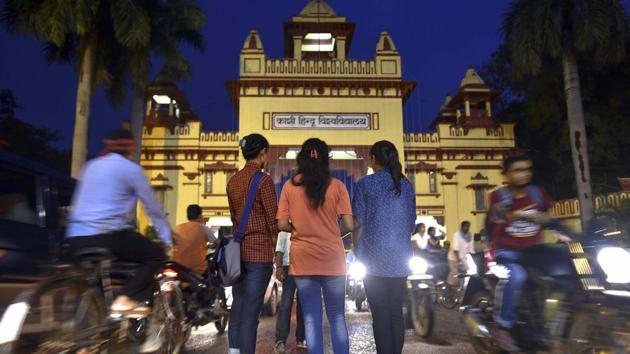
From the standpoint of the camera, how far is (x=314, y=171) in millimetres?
3756

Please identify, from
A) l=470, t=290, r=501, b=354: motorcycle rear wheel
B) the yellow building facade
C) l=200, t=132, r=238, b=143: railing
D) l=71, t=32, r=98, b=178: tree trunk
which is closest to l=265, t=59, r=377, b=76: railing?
the yellow building facade

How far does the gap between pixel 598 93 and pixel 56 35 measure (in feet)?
82.6

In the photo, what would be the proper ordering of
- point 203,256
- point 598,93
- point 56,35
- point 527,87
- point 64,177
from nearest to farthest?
point 64,177 → point 203,256 → point 56,35 → point 598,93 → point 527,87

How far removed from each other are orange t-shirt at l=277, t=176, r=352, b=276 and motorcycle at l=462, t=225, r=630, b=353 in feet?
4.83

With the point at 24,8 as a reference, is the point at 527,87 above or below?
above

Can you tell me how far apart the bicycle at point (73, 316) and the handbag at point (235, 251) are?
0.72 meters

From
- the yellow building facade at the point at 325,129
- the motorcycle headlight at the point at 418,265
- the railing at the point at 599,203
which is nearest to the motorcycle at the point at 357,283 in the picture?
the motorcycle headlight at the point at 418,265

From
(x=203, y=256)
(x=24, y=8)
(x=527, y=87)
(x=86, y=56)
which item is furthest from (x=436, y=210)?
(x=203, y=256)

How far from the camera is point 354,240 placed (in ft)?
13.4

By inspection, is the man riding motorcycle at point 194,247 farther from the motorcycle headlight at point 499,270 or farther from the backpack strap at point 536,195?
the backpack strap at point 536,195

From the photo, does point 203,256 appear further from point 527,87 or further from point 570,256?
point 527,87

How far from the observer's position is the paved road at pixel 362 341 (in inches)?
231

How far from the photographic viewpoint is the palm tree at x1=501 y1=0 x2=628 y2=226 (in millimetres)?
18766

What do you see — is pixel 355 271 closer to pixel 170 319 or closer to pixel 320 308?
pixel 170 319
